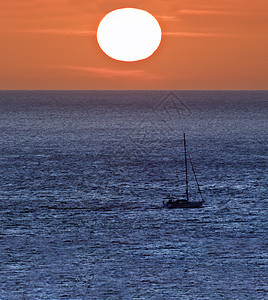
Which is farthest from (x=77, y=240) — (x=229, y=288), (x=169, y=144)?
(x=169, y=144)

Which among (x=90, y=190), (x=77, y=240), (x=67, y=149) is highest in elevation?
(x=67, y=149)

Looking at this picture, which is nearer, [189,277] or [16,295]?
[16,295]

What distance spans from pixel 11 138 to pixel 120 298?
14405 cm

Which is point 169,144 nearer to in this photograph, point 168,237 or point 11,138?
point 11,138

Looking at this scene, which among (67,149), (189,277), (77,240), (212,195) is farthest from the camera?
(67,149)

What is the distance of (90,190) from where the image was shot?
98688 millimetres

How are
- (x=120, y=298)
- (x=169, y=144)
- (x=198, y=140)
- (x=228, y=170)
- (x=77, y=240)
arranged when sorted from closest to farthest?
(x=120, y=298) → (x=77, y=240) → (x=228, y=170) → (x=169, y=144) → (x=198, y=140)

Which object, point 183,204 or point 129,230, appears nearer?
point 129,230

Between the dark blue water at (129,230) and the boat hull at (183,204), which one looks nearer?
the dark blue water at (129,230)

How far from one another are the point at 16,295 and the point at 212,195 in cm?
4866

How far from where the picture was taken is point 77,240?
68.9m

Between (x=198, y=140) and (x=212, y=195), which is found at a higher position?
(x=198, y=140)

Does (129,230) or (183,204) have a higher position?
(183,204)

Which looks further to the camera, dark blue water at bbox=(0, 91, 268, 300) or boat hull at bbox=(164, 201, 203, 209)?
boat hull at bbox=(164, 201, 203, 209)
